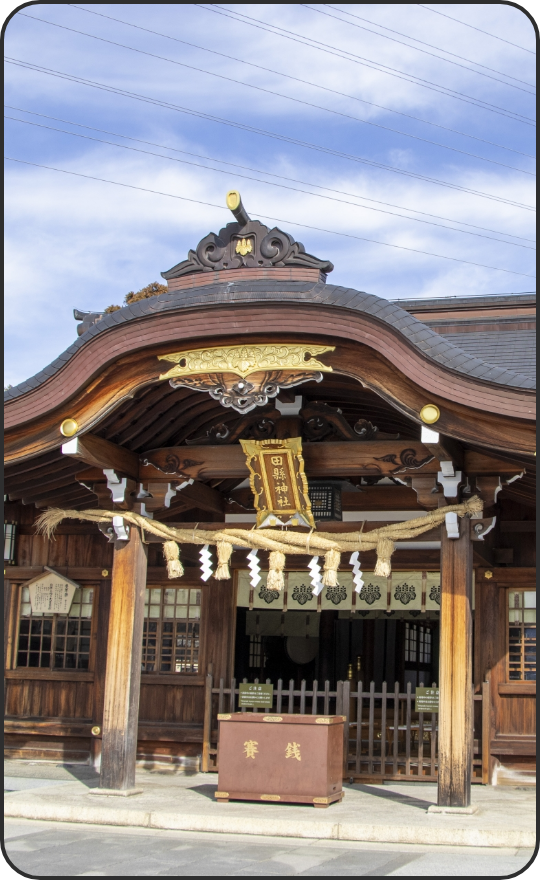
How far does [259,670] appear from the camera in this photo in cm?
1795

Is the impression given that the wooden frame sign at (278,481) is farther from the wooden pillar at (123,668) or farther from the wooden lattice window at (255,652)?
the wooden lattice window at (255,652)

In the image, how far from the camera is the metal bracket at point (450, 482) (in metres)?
9.54

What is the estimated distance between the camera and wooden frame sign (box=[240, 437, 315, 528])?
10352 millimetres

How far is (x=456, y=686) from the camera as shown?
926cm

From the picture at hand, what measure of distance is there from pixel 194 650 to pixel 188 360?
5060 millimetres

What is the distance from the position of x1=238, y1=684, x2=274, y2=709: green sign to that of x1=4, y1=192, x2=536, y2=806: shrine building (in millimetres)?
343

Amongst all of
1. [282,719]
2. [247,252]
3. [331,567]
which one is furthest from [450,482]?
[247,252]

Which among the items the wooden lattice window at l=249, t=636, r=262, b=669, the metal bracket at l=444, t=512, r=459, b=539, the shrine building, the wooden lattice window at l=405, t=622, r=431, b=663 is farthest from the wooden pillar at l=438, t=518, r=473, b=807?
the wooden lattice window at l=405, t=622, r=431, b=663

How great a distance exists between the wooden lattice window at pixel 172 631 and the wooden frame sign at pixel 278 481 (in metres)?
3.15

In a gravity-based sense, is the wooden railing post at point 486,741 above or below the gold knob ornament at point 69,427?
below

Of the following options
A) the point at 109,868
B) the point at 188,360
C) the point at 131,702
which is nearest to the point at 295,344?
the point at 188,360

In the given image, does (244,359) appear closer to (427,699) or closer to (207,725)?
(427,699)

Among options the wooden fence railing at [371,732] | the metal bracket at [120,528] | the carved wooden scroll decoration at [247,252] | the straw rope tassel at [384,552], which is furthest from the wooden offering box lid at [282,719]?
the carved wooden scroll decoration at [247,252]

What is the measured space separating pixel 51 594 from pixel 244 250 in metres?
6.36
